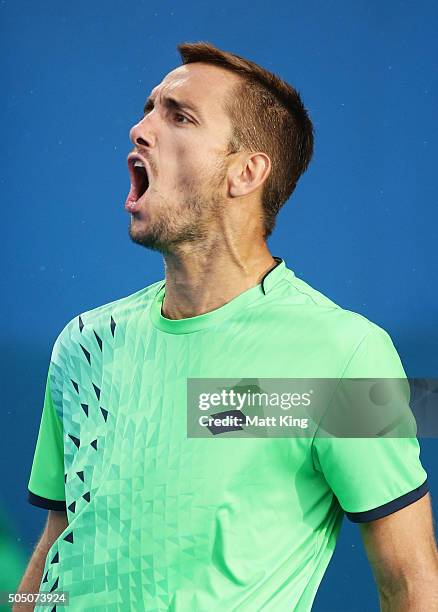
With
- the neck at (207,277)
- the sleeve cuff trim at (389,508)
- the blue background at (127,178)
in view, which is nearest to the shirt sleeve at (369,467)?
the sleeve cuff trim at (389,508)

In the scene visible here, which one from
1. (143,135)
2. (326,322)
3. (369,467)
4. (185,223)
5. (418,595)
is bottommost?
(418,595)

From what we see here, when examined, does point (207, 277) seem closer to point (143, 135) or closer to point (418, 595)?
point (143, 135)

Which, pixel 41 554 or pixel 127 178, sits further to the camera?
pixel 127 178

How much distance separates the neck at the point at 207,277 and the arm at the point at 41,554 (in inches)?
11.1

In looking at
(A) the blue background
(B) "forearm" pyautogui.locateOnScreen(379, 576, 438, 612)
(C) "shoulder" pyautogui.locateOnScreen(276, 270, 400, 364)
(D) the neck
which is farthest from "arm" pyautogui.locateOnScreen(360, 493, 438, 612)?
(A) the blue background

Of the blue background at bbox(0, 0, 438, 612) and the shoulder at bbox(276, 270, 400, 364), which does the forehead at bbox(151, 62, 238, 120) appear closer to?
the shoulder at bbox(276, 270, 400, 364)

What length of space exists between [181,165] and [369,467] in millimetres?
400

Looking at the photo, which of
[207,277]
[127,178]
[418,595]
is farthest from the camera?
[127,178]

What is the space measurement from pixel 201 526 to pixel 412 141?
109 centimetres

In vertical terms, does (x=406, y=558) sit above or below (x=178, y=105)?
below

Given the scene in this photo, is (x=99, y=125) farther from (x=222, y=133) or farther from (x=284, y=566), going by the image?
(x=284, y=566)

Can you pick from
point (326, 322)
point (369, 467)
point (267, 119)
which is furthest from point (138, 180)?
point (369, 467)

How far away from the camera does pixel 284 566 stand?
98cm

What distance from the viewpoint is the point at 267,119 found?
3.91 feet
